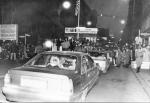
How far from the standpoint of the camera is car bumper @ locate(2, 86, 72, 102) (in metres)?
5.62

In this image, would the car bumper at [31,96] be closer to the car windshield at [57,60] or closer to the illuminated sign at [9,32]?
the car windshield at [57,60]

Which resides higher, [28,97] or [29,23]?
[29,23]

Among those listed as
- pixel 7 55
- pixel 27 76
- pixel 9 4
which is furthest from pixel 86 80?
pixel 9 4

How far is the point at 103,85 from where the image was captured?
10633 millimetres

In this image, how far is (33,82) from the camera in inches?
228

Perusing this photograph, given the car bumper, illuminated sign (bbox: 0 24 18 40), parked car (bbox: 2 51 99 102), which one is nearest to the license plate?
parked car (bbox: 2 51 99 102)

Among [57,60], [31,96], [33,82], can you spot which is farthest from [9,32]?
[31,96]

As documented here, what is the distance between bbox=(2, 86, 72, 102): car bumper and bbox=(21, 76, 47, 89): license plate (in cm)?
14

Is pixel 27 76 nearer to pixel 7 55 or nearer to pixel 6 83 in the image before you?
pixel 6 83

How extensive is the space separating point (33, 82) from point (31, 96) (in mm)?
315

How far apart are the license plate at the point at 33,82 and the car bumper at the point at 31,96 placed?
0.46 feet

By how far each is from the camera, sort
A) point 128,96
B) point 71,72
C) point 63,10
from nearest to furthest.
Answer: point 71,72 → point 128,96 → point 63,10

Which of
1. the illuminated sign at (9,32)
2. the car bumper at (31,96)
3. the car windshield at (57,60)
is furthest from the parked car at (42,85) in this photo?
the illuminated sign at (9,32)

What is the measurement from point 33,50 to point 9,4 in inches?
288
